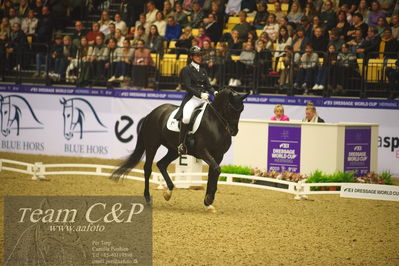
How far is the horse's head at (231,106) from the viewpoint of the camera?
1184cm

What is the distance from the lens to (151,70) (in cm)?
2025

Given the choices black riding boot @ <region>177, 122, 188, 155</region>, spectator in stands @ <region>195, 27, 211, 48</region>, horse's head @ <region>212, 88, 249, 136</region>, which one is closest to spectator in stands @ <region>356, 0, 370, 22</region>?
spectator in stands @ <region>195, 27, 211, 48</region>

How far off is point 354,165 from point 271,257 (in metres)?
7.43

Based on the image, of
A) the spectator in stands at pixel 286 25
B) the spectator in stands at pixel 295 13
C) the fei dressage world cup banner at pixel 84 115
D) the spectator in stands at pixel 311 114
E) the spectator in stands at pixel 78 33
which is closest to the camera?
the spectator in stands at pixel 311 114

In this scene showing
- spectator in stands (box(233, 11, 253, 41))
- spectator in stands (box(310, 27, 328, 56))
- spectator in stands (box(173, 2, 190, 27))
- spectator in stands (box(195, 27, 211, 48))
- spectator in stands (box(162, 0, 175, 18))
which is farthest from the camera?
spectator in stands (box(162, 0, 175, 18))

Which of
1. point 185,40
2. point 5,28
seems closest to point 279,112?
point 185,40

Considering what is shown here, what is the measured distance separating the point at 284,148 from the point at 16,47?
10.3 meters

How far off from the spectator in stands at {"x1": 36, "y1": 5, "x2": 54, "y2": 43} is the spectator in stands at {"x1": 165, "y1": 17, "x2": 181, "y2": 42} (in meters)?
4.43

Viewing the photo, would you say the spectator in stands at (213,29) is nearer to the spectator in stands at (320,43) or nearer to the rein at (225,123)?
the spectator in stands at (320,43)

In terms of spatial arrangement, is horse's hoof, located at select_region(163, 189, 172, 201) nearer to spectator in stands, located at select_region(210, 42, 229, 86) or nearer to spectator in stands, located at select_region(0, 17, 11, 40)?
spectator in stands, located at select_region(210, 42, 229, 86)

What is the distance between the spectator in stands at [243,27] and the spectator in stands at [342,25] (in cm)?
253

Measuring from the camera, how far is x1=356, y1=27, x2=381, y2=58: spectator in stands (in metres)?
17.5

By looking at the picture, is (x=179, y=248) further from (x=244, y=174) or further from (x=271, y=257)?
(x=244, y=174)

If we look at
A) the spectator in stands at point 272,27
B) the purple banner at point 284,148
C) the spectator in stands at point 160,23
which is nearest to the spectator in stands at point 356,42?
the spectator in stands at point 272,27
